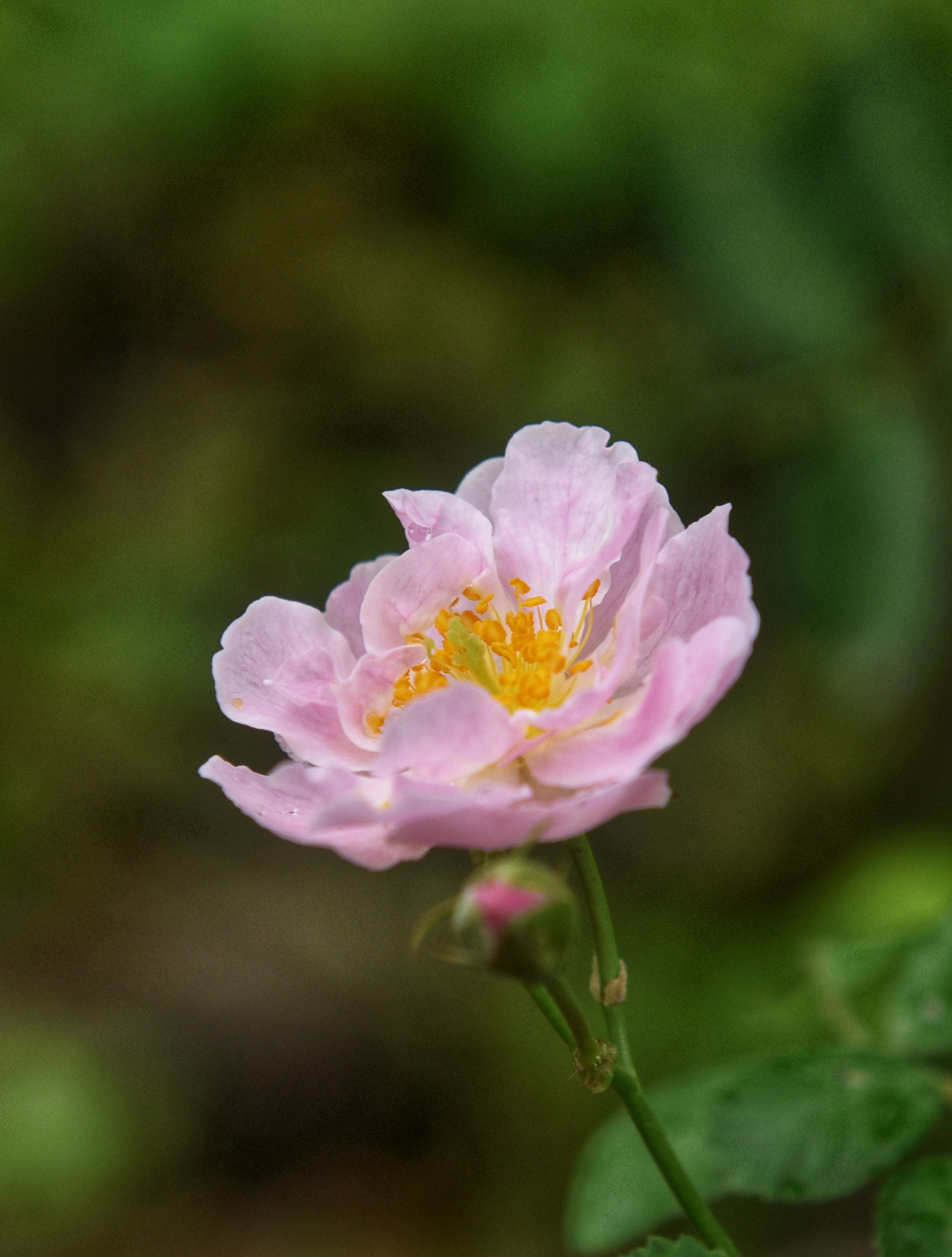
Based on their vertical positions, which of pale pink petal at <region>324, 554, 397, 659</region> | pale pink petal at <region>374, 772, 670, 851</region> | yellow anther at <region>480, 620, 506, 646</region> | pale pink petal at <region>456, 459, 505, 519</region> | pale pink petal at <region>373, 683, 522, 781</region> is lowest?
pale pink petal at <region>374, 772, 670, 851</region>

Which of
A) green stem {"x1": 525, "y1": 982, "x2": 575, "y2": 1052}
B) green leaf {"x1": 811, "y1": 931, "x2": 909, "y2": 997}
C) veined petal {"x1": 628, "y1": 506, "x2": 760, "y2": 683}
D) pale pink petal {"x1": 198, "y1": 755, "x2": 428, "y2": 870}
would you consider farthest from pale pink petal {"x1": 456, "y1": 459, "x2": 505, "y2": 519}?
green leaf {"x1": 811, "y1": 931, "x2": 909, "y2": 997}

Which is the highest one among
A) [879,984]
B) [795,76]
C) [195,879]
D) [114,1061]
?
[795,76]

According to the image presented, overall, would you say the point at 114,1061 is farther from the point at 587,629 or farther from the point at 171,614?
the point at 587,629

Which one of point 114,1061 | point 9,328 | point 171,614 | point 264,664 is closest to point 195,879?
point 114,1061

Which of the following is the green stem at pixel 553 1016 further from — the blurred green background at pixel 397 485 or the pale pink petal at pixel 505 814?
the blurred green background at pixel 397 485

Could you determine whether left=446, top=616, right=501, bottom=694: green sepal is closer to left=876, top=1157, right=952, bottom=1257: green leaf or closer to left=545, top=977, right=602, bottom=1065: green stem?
left=545, top=977, right=602, bottom=1065: green stem

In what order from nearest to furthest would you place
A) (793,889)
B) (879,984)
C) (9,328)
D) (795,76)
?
(879,984), (795,76), (793,889), (9,328)

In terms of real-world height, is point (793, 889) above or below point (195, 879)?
below
